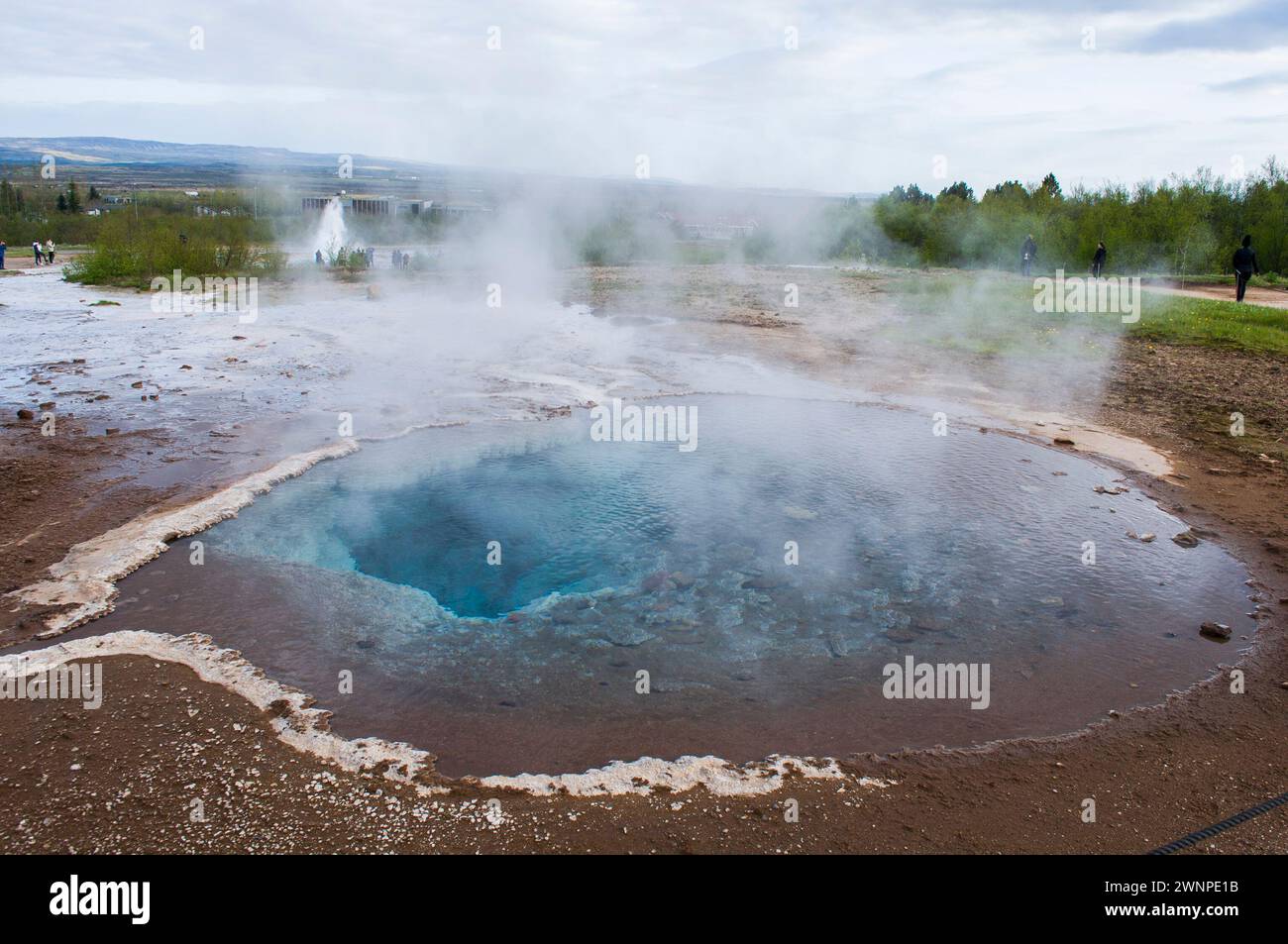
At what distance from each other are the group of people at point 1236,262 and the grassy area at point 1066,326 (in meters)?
0.64

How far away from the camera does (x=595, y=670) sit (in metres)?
4.09

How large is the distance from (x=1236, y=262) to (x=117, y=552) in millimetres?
17086

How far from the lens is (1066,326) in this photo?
522 inches

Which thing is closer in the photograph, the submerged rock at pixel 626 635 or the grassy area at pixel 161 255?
the submerged rock at pixel 626 635

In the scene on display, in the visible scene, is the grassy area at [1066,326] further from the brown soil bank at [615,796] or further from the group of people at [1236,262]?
the brown soil bank at [615,796]

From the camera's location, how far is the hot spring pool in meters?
3.77

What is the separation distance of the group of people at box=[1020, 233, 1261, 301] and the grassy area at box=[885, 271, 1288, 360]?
635 mm

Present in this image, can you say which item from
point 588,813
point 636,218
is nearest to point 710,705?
point 588,813

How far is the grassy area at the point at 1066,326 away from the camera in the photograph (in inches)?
466

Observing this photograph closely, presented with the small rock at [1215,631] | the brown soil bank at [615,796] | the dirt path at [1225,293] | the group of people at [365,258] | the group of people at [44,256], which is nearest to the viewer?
the brown soil bank at [615,796]

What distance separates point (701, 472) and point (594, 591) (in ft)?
7.44

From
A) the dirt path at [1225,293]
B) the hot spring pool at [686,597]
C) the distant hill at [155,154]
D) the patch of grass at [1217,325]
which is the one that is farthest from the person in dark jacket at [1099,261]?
the distant hill at [155,154]

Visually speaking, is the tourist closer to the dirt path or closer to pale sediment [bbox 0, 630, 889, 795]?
the dirt path
